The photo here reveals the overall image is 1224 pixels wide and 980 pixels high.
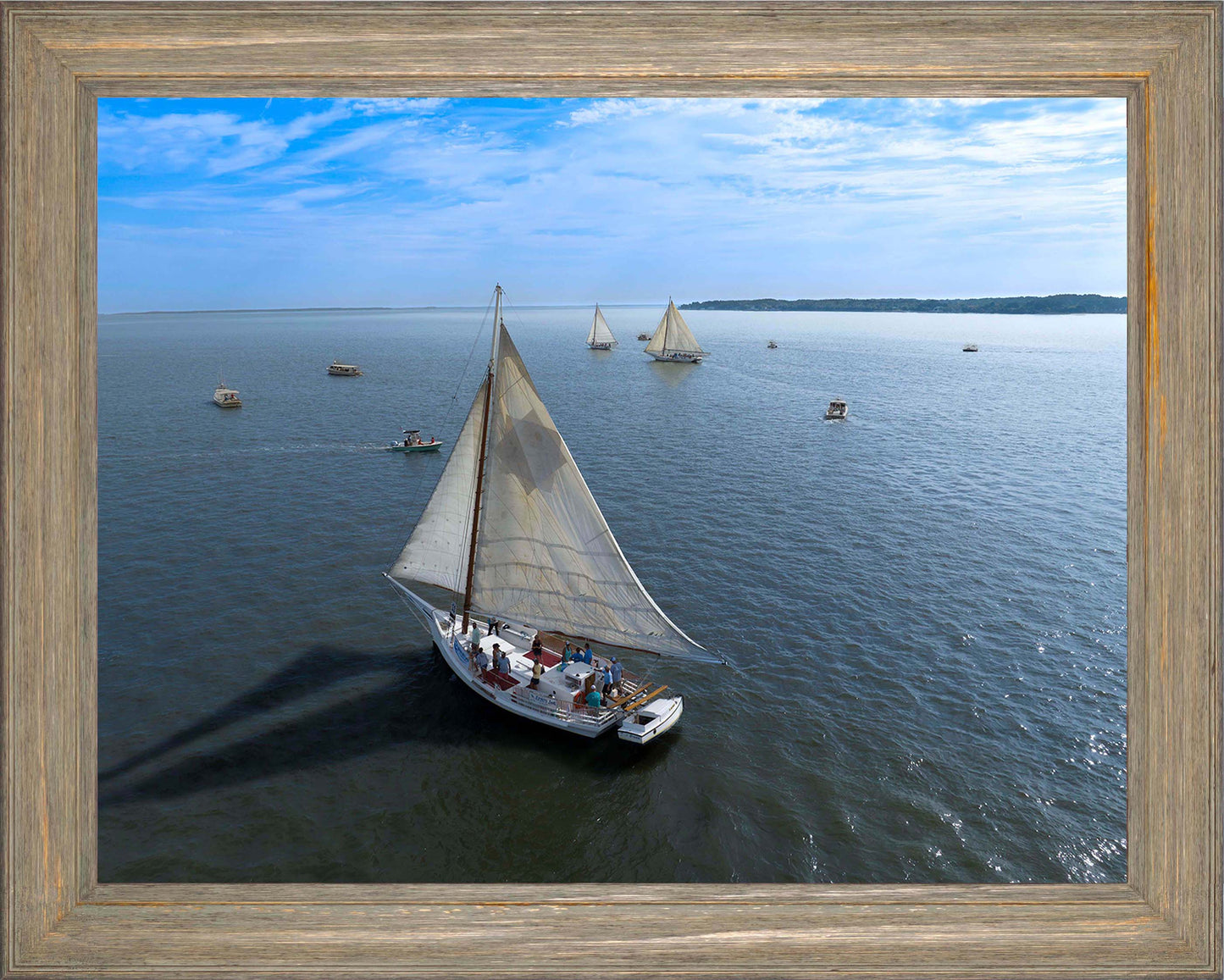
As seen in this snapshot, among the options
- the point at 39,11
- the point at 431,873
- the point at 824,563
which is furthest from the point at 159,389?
the point at 39,11

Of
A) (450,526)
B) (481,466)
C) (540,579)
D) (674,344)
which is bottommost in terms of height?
(540,579)

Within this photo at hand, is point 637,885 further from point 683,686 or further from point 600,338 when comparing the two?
point 600,338

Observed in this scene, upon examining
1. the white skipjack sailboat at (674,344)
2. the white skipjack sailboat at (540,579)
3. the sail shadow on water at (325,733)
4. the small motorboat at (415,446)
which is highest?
the white skipjack sailboat at (674,344)

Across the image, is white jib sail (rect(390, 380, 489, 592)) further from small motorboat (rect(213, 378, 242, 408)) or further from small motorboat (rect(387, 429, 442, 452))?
small motorboat (rect(213, 378, 242, 408))

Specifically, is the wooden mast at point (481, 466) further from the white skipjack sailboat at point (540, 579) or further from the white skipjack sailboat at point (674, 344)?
the white skipjack sailboat at point (674, 344)

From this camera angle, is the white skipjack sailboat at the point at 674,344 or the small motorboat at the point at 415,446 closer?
the small motorboat at the point at 415,446

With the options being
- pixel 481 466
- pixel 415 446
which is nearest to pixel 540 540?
pixel 481 466

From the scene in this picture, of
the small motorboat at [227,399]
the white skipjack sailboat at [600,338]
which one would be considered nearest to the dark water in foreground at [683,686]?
the small motorboat at [227,399]
